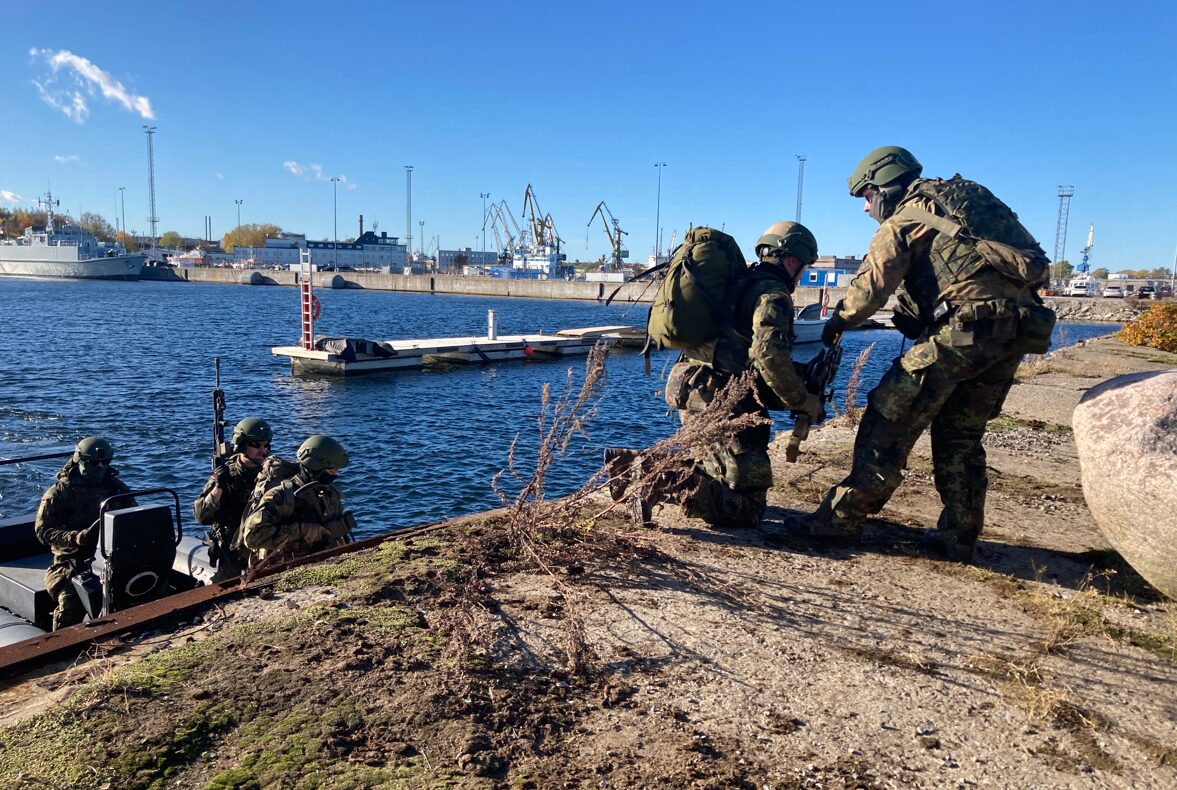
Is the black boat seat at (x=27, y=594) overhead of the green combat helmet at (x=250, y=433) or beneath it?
beneath

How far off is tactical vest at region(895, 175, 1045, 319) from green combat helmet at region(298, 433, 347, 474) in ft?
13.9

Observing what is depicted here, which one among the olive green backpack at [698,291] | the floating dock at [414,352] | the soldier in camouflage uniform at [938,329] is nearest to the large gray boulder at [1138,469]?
the soldier in camouflage uniform at [938,329]

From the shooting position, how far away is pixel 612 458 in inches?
217

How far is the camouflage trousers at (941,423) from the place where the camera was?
4.84 m

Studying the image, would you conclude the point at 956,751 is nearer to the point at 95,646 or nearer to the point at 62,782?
the point at 62,782

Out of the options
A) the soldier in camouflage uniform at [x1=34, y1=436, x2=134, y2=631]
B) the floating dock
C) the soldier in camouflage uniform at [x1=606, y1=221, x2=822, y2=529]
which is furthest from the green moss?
the floating dock

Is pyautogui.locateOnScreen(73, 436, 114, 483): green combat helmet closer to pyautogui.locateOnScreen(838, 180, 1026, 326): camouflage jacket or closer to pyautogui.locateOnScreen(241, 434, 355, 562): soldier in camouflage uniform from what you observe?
pyautogui.locateOnScreen(241, 434, 355, 562): soldier in camouflage uniform

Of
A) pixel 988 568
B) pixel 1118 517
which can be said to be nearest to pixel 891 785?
pixel 1118 517

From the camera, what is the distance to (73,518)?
20.1 ft

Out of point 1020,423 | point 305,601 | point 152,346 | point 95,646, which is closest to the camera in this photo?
point 95,646

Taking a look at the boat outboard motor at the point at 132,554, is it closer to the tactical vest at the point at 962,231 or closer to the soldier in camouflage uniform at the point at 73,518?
the soldier in camouflage uniform at the point at 73,518

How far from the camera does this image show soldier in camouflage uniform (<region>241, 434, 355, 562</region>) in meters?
5.27

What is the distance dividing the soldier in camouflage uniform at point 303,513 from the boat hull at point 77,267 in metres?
116

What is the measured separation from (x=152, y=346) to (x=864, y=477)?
1354 inches
